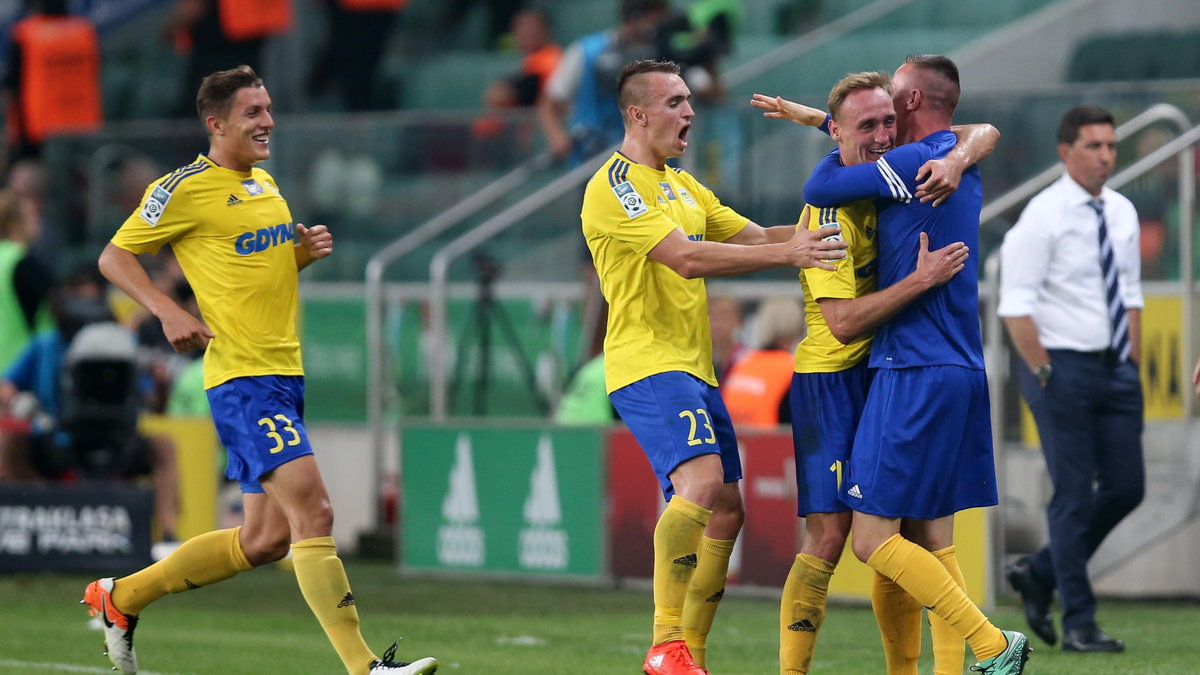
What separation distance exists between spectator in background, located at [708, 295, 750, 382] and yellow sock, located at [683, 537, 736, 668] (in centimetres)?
474

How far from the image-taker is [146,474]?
43.2 feet

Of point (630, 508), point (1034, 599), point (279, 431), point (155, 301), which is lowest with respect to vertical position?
point (630, 508)

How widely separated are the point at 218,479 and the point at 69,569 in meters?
1.60

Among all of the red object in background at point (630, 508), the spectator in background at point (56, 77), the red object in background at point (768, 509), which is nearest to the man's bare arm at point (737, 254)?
the red object in background at point (768, 509)

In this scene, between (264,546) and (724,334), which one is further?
(724,334)

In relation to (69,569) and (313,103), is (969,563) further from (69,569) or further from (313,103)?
(313,103)

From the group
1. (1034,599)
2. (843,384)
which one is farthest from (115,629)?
(1034,599)

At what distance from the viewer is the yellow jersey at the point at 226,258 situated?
7.52m

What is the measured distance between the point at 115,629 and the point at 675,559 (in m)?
2.30

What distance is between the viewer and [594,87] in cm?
1447

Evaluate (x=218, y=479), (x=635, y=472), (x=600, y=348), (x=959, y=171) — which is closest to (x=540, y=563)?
(x=635, y=472)

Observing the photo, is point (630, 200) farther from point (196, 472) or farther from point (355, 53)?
point (355, 53)

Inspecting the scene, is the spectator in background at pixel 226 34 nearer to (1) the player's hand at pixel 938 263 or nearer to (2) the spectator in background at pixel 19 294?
(2) the spectator in background at pixel 19 294

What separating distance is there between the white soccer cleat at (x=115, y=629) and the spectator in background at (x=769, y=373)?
461cm
